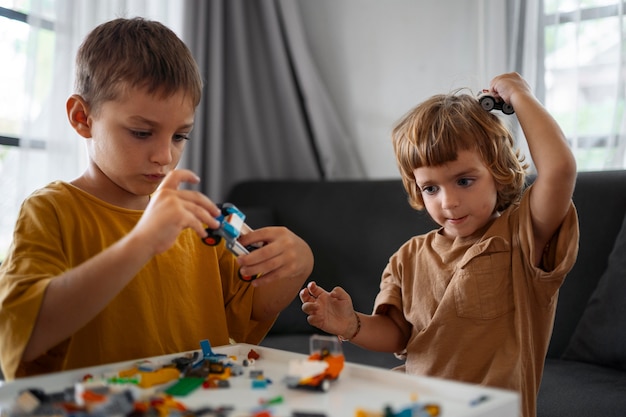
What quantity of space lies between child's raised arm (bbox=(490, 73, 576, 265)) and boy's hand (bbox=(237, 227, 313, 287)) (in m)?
0.40

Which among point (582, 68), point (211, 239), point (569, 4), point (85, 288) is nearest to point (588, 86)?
point (582, 68)

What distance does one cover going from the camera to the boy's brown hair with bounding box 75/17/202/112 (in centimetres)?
118

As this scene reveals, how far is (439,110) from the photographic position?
1364 millimetres

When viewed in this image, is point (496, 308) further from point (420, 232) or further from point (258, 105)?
point (258, 105)

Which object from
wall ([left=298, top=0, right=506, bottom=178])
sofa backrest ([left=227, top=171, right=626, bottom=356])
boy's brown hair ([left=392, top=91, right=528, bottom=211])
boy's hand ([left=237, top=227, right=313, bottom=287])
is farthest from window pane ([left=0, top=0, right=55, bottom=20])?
boy's hand ([left=237, top=227, right=313, bottom=287])

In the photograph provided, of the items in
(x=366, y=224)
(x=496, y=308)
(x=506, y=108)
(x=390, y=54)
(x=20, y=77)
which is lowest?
(x=496, y=308)

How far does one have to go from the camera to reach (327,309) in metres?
1.30

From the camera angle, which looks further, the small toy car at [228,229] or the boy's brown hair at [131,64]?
the boy's brown hair at [131,64]

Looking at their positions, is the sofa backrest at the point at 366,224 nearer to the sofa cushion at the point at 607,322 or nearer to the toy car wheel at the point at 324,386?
the sofa cushion at the point at 607,322

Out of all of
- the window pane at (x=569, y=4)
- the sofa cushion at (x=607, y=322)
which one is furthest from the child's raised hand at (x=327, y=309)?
the window pane at (x=569, y=4)

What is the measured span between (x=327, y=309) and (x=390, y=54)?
5.61 feet

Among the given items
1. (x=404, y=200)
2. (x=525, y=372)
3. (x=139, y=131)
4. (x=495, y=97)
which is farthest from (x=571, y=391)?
(x=139, y=131)

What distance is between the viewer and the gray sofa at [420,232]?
171 centimetres

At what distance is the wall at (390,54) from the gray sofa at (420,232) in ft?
1.34
